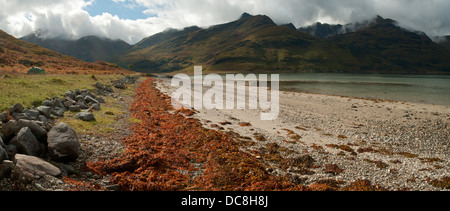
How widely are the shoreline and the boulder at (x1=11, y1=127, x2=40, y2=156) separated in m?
10.2

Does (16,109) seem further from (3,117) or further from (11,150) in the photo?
(11,150)

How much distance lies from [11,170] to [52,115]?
7.52 metres

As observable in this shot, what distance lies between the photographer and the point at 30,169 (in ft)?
20.4

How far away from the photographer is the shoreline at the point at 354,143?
10352 millimetres

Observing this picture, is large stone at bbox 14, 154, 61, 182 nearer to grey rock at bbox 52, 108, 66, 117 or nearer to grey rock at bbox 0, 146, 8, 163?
grey rock at bbox 0, 146, 8, 163

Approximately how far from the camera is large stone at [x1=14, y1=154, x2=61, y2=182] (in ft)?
19.7

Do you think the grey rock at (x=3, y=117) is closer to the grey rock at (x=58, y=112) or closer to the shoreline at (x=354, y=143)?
the grey rock at (x=58, y=112)

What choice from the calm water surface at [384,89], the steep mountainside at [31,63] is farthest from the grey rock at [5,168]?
the calm water surface at [384,89]

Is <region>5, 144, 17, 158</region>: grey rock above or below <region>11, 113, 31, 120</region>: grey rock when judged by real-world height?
below

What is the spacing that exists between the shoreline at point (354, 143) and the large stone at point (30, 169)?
367 inches

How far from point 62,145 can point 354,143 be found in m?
17.7

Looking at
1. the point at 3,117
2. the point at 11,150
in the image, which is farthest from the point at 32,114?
the point at 11,150

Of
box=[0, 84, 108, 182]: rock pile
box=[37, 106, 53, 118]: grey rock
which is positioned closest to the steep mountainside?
box=[37, 106, 53, 118]: grey rock
